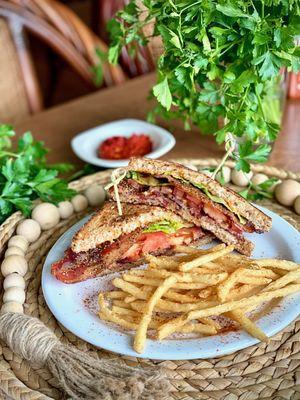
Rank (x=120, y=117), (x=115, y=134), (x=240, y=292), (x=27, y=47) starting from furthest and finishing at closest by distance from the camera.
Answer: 1. (x=27, y=47)
2. (x=120, y=117)
3. (x=115, y=134)
4. (x=240, y=292)

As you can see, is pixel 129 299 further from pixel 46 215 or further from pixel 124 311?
pixel 46 215

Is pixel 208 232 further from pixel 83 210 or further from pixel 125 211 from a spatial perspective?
pixel 83 210

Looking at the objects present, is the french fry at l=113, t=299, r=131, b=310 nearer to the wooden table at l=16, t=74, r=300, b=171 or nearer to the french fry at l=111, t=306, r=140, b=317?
the french fry at l=111, t=306, r=140, b=317

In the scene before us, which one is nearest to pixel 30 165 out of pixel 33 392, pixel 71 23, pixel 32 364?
pixel 32 364

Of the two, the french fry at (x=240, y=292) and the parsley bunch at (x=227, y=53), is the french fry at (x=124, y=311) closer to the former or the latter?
the french fry at (x=240, y=292)

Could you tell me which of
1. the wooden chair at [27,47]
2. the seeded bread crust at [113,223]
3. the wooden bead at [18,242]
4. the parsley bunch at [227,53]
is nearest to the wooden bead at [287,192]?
the parsley bunch at [227,53]

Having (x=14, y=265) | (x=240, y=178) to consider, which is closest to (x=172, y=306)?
(x=14, y=265)

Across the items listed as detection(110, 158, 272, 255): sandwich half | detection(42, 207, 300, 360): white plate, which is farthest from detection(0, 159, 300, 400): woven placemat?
detection(110, 158, 272, 255): sandwich half
